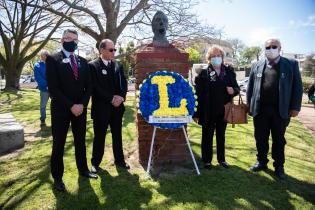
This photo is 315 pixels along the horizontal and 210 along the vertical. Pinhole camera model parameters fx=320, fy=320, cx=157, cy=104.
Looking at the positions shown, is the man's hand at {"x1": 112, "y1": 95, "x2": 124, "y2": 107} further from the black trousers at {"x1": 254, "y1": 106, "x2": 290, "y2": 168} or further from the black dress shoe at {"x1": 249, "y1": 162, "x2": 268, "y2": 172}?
the black dress shoe at {"x1": 249, "y1": 162, "x2": 268, "y2": 172}

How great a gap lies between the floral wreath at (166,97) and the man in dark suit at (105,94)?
0.41m

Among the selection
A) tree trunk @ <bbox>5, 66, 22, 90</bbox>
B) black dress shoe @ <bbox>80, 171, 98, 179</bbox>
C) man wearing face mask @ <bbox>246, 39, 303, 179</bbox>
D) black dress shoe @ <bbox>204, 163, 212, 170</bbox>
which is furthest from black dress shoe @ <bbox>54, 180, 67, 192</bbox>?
tree trunk @ <bbox>5, 66, 22, 90</bbox>

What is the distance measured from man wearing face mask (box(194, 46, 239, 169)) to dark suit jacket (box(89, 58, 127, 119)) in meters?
1.35

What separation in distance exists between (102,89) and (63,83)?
0.75 m

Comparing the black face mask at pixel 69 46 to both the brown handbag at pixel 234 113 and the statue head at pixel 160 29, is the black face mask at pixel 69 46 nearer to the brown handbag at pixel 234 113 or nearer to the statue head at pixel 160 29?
the statue head at pixel 160 29

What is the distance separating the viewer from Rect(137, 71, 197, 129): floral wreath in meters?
5.11

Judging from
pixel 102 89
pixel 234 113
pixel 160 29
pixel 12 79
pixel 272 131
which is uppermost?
pixel 160 29

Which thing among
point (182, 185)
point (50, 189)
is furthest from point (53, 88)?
point (182, 185)

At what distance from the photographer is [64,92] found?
4.50 m

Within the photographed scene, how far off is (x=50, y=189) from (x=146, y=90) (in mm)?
2051

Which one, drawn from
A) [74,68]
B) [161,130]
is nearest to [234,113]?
[161,130]

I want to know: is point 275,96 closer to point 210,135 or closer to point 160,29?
point 210,135

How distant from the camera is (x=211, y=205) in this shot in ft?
13.5

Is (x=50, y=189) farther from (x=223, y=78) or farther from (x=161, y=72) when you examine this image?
(x=223, y=78)
